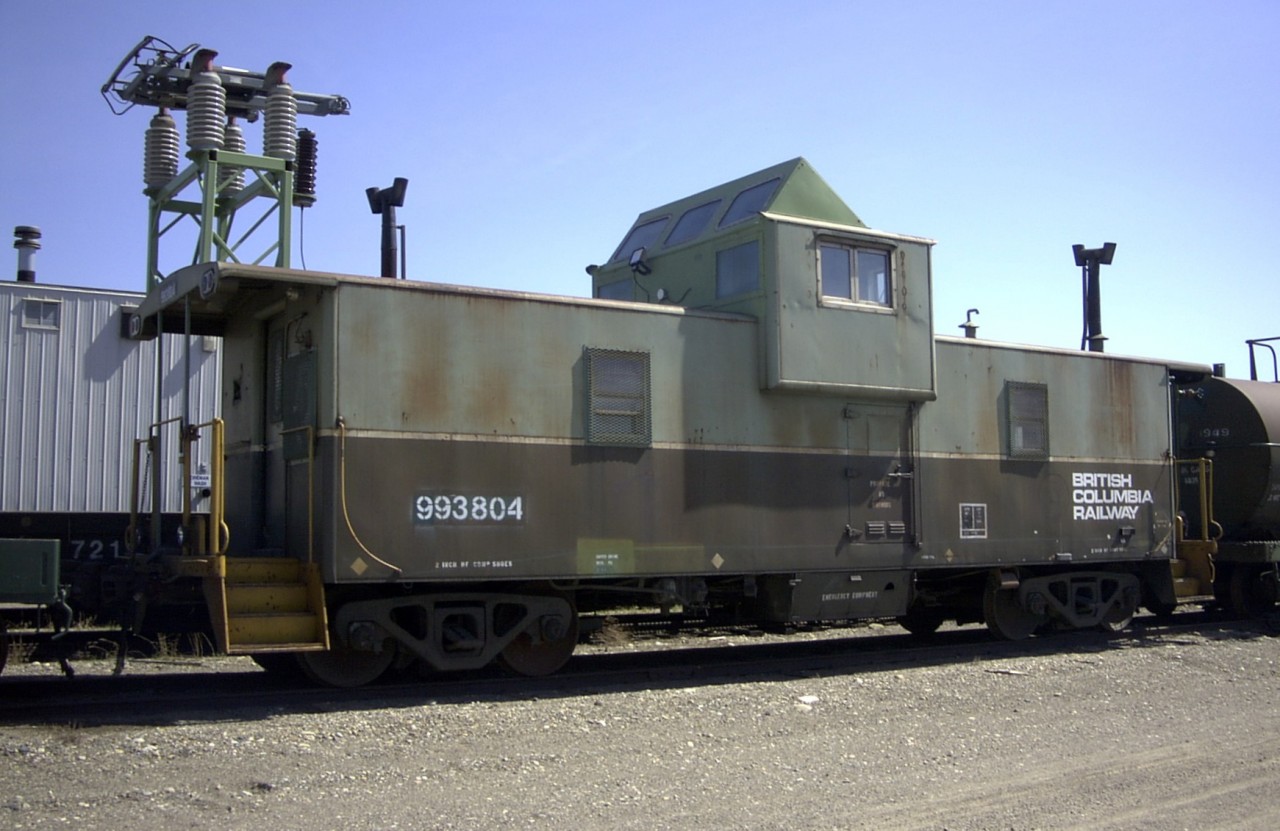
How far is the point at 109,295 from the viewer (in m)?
15.6

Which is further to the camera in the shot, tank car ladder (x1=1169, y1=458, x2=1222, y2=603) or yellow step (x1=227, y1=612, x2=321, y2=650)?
tank car ladder (x1=1169, y1=458, x2=1222, y2=603)

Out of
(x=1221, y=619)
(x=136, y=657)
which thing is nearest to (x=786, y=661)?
(x=136, y=657)

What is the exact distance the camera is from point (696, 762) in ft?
24.1

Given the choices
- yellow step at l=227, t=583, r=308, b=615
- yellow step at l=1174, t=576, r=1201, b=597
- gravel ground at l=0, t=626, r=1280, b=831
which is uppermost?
yellow step at l=227, t=583, r=308, b=615

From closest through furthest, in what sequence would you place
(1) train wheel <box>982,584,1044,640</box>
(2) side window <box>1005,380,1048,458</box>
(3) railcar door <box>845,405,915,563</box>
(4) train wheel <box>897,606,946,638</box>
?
(3) railcar door <box>845,405,915,563</box> → (2) side window <box>1005,380,1048,458</box> → (1) train wheel <box>982,584,1044,640</box> → (4) train wheel <box>897,606,946,638</box>

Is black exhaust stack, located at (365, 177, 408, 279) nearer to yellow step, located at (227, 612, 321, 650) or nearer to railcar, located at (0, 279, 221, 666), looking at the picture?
railcar, located at (0, 279, 221, 666)

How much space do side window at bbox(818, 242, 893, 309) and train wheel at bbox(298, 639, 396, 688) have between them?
5.38m

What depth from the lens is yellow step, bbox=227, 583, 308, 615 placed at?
9.05m

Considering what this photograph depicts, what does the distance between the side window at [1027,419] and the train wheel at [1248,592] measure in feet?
15.0

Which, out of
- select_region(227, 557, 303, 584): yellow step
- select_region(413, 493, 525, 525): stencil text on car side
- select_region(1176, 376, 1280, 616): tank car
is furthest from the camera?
select_region(1176, 376, 1280, 616): tank car

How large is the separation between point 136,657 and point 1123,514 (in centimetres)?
1106

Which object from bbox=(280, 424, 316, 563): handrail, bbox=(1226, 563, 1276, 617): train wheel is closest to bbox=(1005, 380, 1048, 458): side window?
bbox=(1226, 563, 1276, 617): train wheel

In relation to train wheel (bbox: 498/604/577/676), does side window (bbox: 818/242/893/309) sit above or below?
above

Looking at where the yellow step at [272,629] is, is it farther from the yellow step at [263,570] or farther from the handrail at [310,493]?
the handrail at [310,493]
